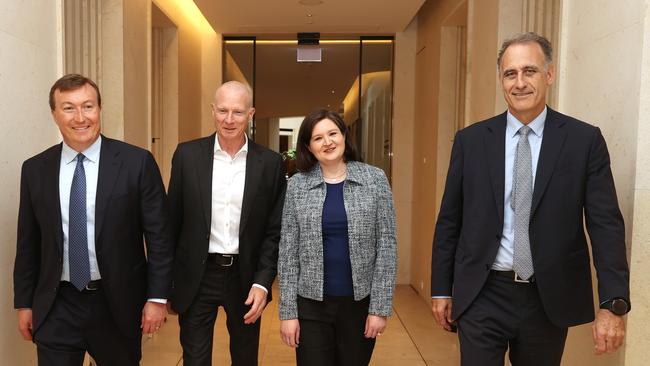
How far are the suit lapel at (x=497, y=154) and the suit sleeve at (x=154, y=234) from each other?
1.50m

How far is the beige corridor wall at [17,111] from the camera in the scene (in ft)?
8.71

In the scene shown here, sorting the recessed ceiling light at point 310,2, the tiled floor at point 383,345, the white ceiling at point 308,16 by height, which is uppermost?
the white ceiling at point 308,16

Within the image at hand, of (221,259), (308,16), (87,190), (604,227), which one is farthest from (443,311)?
(308,16)

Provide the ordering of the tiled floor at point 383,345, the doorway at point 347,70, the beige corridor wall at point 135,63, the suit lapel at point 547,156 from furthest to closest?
the doorway at point 347,70 → the tiled floor at point 383,345 → the beige corridor wall at point 135,63 → the suit lapel at point 547,156

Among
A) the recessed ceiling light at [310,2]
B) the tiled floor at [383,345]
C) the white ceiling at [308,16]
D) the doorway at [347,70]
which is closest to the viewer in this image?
the tiled floor at [383,345]

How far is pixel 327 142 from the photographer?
2518 mm

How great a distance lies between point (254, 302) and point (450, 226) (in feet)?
3.40

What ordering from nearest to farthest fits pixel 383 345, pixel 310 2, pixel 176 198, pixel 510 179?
pixel 510 179
pixel 176 198
pixel 383 345
pixel 310 2

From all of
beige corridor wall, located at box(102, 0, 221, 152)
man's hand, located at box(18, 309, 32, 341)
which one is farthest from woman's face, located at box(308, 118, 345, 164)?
beige corridor wall, located at box(102, 0, 221, 152)

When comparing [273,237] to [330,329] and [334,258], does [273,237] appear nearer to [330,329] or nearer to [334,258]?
[334,258]

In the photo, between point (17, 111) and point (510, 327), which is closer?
point (510, 327)

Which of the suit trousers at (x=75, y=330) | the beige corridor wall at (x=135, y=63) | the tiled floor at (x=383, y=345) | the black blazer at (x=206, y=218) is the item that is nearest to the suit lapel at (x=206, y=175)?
the black blazer at (x=206, y=218)

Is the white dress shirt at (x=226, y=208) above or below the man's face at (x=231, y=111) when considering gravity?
below

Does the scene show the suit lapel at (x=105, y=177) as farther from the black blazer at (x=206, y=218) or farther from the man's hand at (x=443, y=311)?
the man's hand at (x=443, y=311)
